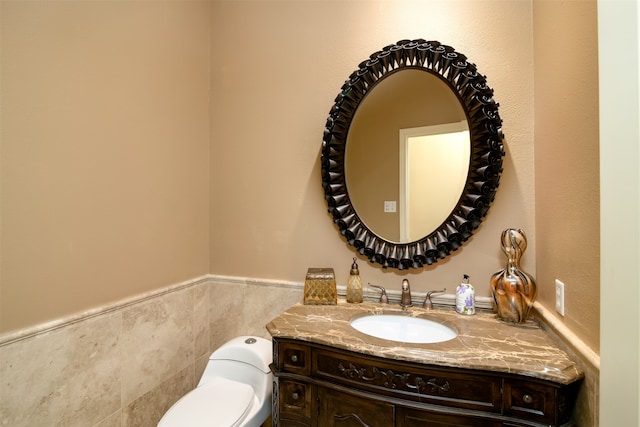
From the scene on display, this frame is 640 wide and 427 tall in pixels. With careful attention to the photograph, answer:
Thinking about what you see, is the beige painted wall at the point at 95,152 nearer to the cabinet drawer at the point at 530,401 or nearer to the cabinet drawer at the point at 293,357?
the cabinet drawer at the point at 293,357

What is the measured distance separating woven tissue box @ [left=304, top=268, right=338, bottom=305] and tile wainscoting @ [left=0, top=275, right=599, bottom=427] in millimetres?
137

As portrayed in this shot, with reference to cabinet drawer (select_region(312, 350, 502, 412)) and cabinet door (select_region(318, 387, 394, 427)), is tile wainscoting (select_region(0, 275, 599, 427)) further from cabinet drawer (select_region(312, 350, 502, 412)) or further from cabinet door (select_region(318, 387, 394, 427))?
cabinet door (select_region(318, 387, 394, 427))

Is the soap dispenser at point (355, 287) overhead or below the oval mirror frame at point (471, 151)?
below

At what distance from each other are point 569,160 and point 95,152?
1822 mm

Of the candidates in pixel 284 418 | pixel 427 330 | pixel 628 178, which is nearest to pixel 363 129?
pixel 427 330

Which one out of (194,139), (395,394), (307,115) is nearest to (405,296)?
(395,394)

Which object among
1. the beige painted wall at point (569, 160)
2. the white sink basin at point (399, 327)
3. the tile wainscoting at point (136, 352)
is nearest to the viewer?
the beige painted wall at point (569, 160)

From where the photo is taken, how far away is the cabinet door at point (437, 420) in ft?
3.18

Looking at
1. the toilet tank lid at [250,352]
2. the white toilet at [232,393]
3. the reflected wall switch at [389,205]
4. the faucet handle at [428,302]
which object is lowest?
the white toilet at [232,393]

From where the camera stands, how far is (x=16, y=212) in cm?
106

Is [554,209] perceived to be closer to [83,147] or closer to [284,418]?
[284,418]

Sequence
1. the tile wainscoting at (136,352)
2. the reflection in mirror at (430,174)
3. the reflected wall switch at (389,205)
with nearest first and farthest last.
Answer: the tile wainscoting at (136,352) < the reflection in mirror at (430,174) < the reflected wall switch at (389,205)

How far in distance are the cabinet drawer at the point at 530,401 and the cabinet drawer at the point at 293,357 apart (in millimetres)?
672

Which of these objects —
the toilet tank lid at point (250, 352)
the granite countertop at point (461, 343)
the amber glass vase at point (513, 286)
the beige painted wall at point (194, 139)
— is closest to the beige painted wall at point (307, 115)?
the beige painted wall at point (194, 139)
